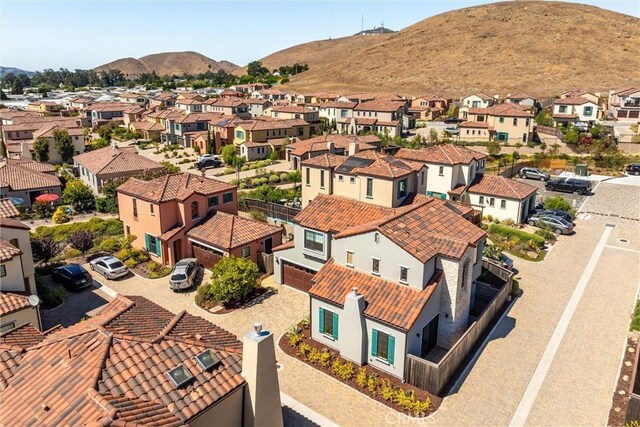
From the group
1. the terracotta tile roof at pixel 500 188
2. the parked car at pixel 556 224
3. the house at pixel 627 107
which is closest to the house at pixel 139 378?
the parked car at pixel 556 224

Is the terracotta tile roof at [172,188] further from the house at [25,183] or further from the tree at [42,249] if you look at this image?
the house at [25,183]

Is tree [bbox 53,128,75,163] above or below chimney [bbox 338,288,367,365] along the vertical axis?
above

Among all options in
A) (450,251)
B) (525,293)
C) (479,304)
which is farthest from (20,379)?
(525,293)

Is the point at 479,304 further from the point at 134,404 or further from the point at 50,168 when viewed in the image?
the point at 50,168

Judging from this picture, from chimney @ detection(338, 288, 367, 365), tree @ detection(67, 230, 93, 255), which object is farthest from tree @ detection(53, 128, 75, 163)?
chimney @ detection(338, 288, 367, 365)

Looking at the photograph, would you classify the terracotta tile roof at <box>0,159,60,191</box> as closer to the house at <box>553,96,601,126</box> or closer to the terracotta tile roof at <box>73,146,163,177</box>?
the terracotta tile roof at <box>73,146,163,177</box>

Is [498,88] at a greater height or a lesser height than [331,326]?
greater
